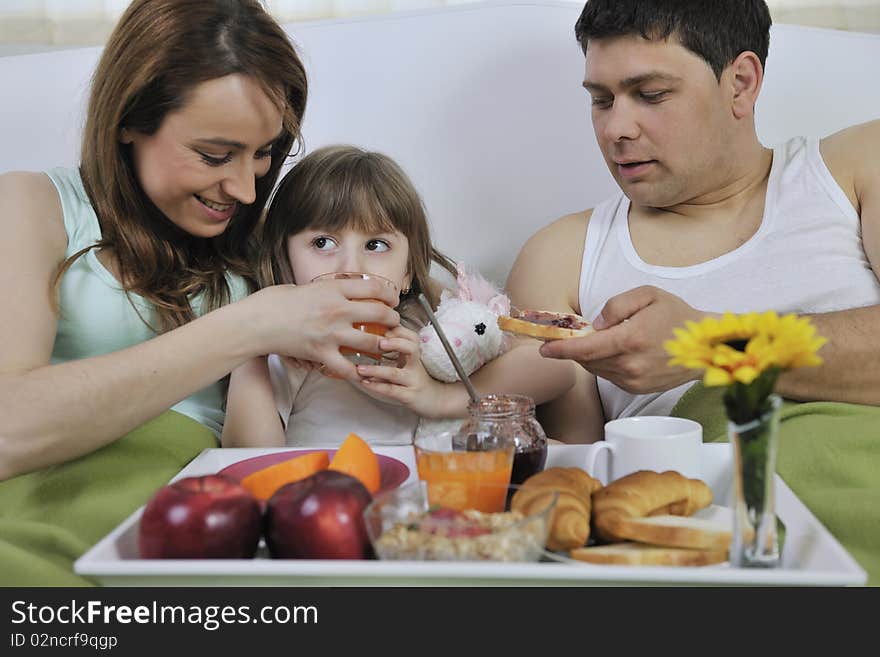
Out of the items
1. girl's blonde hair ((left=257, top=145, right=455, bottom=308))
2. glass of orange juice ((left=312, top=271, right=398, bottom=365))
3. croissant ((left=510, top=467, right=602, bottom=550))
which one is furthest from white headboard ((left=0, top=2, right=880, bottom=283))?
croissant ((left=510, top=467, right=602, bottom=550))

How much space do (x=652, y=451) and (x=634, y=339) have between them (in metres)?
0.32

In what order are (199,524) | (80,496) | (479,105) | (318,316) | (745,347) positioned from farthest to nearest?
(479,105) < (318,316) < (80,496) < (199,524) < (745,347)

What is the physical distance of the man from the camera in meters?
1.74

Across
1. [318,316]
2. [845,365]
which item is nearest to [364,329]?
[318,316]

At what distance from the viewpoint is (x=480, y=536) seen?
915 mm

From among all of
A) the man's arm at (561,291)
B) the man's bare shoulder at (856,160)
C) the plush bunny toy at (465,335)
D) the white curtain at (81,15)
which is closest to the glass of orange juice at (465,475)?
the plush bunny toy at (465,335)

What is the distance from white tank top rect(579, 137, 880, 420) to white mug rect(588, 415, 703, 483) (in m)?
0.54

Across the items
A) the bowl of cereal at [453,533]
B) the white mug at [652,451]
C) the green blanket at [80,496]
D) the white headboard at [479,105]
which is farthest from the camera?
the white headboard at [479,105]

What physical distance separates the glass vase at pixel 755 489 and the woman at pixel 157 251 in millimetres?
695

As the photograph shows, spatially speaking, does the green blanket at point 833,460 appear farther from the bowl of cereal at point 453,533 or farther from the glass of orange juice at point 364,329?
the glass of orange juice at point 364,329

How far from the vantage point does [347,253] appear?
5.58 ft

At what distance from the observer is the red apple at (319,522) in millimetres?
946

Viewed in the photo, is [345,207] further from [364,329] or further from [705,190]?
[705,190]

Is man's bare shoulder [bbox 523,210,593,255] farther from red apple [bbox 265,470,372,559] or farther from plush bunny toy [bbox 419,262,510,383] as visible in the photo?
red apple [bbox 265,470,372,559]
